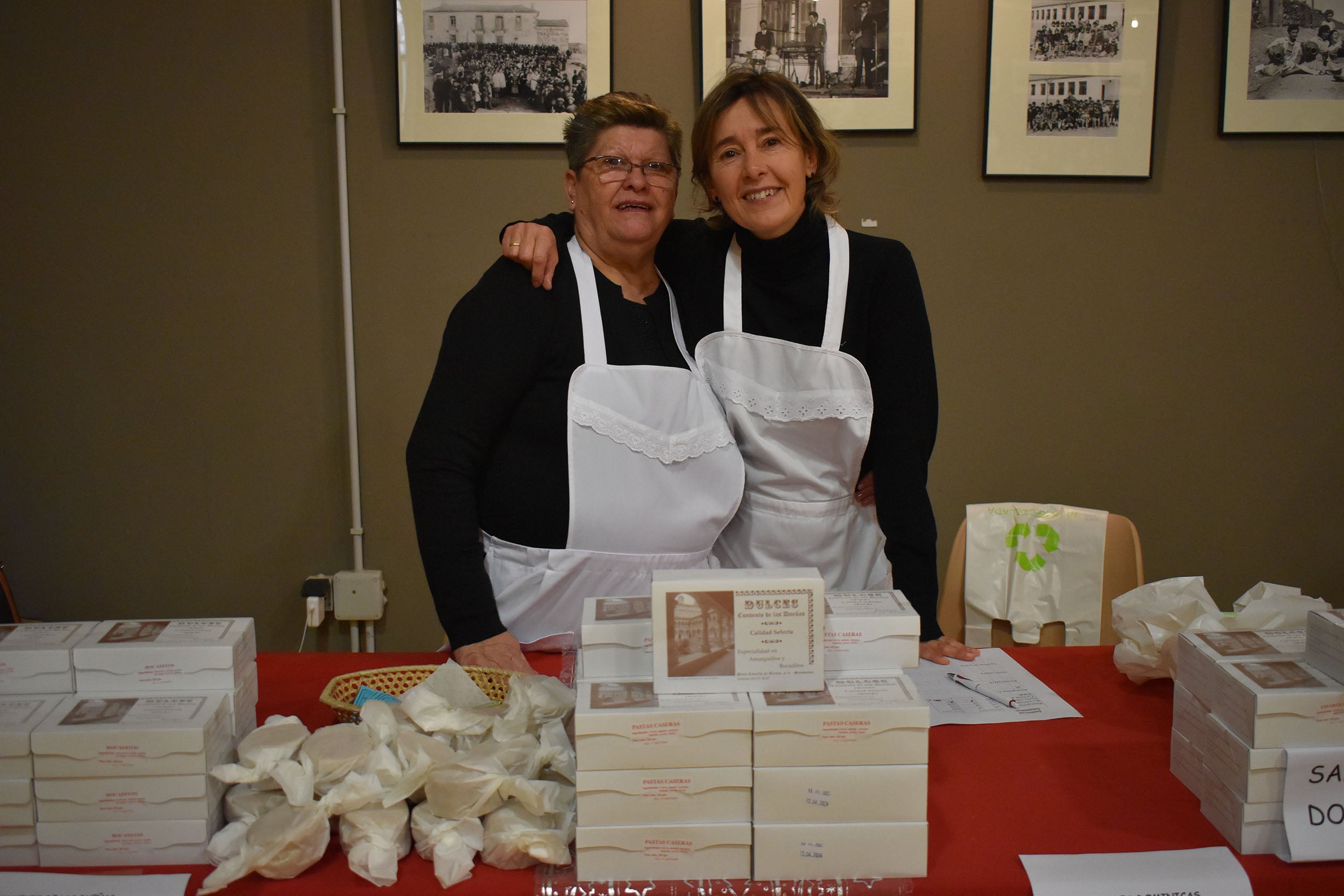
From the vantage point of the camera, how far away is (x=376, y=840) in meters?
0.93

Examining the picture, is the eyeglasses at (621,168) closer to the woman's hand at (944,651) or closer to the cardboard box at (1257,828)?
the woman's hand at (944,651)

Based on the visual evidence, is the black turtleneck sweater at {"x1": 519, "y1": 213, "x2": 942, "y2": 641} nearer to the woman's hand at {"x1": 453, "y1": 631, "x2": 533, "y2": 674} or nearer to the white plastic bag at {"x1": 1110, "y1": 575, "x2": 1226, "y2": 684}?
the white plastic bag at {"x1": 1110, "y1": 575, "x2": 1226, "y2": 684}

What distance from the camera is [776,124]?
60.6 inches

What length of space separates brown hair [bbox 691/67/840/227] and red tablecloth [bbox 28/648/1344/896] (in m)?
0.93

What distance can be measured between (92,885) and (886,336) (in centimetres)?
136

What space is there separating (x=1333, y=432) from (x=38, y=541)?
3979mm

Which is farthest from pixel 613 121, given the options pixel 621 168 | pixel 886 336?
pixel 886 336

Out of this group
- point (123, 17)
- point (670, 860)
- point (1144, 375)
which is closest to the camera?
point (670, 860)

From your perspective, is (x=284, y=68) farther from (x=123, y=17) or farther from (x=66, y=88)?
(x=66, y=88)

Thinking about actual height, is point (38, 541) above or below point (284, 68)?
below

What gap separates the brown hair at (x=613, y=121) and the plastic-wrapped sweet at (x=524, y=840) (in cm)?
110

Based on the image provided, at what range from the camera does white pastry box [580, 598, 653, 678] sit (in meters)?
1.00

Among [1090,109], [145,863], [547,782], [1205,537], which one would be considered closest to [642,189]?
[547,782]

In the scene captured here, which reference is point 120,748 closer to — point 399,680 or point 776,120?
point 399,680
